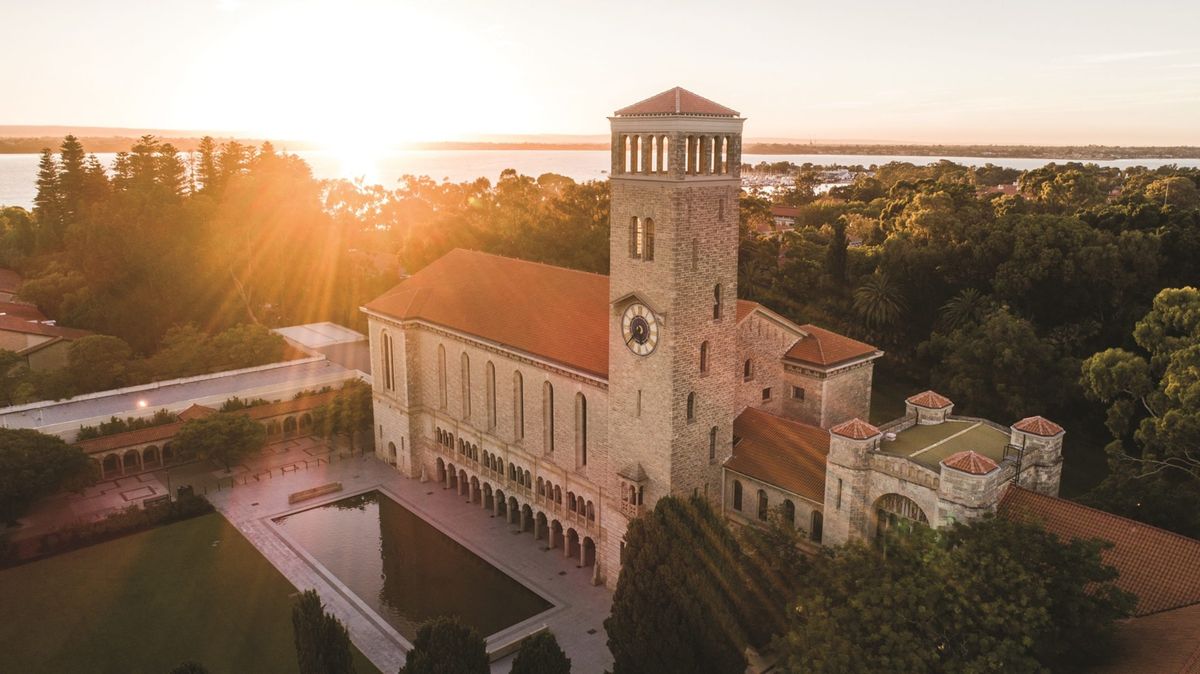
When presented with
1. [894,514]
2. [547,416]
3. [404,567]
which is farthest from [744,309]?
[404,567]

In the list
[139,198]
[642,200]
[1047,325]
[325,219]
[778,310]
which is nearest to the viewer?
[642,200]

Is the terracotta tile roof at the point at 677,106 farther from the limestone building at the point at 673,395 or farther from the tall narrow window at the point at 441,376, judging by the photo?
the tall narrow window at the point at 441,376

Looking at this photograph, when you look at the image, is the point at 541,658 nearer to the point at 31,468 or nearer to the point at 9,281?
the point at 31,468

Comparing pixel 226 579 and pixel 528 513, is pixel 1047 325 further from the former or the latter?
pixel 226 579

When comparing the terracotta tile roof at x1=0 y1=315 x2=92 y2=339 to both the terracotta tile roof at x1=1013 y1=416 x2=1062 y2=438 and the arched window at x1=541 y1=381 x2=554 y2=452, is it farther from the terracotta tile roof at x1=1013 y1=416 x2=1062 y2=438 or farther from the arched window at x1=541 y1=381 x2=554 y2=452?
the terracotta tile roof at x1=1013 y1=416 x2=1062 y2=438

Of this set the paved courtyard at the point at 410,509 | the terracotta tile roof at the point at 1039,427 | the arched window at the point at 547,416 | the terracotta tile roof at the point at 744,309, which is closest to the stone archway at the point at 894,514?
the terracotta tile roof at the point at 1039,427

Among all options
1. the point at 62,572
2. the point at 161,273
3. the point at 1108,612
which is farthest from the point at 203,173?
the point at 1108,612
